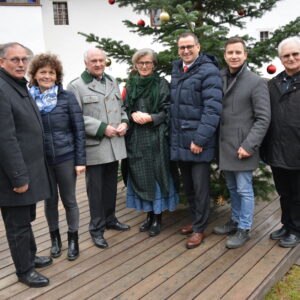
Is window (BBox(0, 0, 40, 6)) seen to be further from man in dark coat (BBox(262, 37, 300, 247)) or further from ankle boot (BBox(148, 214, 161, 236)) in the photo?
man in dark coat (BBox(262, 37, 300, 247))

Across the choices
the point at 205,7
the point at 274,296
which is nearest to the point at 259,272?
the point at 274,296

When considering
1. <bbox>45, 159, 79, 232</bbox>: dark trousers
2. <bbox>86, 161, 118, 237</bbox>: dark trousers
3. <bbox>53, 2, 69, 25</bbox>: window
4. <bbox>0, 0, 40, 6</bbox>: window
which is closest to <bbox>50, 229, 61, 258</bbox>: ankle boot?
<bbox>45, 159, 79, 232</bbox>: dark trousers

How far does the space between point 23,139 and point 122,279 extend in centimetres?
140

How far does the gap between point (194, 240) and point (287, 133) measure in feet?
4.45

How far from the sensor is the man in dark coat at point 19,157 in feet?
7.89

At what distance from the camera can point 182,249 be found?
3396mm

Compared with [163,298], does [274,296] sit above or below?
below

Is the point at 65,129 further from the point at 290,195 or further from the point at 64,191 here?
the point at 290,195

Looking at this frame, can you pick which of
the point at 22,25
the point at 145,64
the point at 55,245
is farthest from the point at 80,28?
the point at 55,245

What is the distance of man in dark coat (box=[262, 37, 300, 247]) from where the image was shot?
9.84 ft

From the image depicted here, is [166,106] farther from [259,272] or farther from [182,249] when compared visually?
[259,272]

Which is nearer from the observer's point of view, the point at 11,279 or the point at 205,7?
the point at 11,279

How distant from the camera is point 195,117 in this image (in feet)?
10.5

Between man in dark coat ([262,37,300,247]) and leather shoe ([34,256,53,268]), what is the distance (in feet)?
7.28
